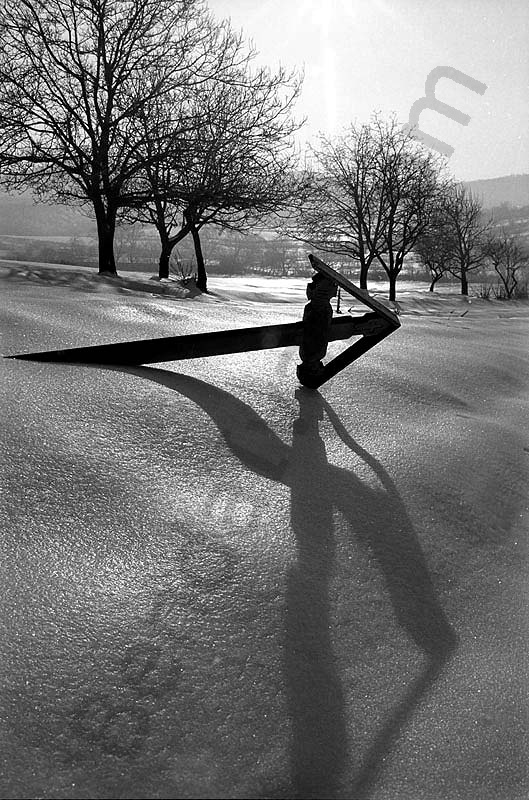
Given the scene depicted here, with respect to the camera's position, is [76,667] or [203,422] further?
[203,422]

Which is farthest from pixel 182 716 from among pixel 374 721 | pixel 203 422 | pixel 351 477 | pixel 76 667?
pixel 203 422

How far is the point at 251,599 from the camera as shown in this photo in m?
1.06

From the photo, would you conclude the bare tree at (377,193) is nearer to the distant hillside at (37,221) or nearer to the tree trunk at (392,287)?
the tree trunk at (392,287)

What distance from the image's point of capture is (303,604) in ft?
3.53

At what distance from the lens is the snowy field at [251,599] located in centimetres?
78

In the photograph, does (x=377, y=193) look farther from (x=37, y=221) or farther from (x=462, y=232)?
(x=37, y=221)

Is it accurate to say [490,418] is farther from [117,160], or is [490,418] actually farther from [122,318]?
[117,160]

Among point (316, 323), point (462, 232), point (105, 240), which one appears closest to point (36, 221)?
point (462, 232)

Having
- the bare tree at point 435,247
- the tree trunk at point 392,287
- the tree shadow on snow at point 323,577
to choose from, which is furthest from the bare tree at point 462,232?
the tree shadow on snow at point 323,577

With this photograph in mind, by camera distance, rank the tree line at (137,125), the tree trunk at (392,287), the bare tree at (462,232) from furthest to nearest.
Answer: the bare tree at (462,232), the tree trunk at (392,287), the tree line at (137,125)

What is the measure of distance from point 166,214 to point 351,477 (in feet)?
70.0

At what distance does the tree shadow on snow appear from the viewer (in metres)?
0.81

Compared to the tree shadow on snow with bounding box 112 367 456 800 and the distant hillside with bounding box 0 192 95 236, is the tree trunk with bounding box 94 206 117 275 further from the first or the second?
the distant hillside with bounding box 0 192 95 236

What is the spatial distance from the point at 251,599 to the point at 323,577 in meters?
0.19
